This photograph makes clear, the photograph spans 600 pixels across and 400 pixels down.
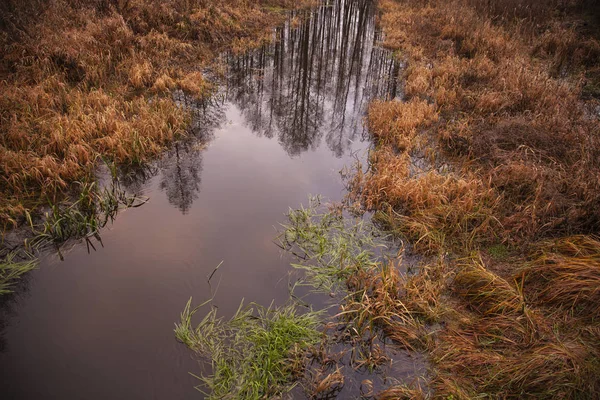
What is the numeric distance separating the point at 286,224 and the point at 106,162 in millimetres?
3604

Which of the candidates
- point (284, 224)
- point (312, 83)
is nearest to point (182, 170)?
point (284, 224)

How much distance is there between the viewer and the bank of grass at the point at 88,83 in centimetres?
588

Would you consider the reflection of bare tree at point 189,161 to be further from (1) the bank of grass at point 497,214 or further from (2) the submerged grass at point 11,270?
(1) the bank of grass at point 497,214

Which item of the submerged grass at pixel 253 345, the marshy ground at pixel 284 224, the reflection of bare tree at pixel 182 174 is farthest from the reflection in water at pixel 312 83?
the submerged grass at pixel 253 345

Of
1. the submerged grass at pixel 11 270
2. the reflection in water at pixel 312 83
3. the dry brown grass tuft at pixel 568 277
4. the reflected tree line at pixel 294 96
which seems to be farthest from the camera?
the reflection in water at pixel 312 83

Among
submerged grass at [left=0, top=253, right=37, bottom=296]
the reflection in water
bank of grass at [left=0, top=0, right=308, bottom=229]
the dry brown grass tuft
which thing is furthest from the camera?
the reflection in water

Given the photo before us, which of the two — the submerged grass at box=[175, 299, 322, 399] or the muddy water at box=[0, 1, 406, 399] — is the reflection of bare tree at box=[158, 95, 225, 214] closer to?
the muddy water at box=[0, 1, 406, 399]

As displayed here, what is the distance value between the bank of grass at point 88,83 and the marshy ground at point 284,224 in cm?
5

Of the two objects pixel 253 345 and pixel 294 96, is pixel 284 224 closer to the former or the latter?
pixel 253 345

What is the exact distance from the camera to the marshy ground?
12.0ft

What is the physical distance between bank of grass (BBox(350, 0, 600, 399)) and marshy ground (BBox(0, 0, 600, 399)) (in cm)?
3

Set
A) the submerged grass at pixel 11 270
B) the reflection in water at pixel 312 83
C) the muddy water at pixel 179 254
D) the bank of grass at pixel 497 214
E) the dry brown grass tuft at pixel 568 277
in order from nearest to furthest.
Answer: the bank of grass at pixel 497 214 < the muddy water at pixel 179 254 < the dry brown grass tuft at pixel 568 277 < the submerged grass at pixel 11 270 < the reflection in water at pixel 312 83

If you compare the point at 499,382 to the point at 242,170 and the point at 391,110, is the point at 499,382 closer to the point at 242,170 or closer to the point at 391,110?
the point at 242,170

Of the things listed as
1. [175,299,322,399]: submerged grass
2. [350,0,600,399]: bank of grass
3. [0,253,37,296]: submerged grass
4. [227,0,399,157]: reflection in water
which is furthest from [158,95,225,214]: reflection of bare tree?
[350,0,600,399]: bank of grass
